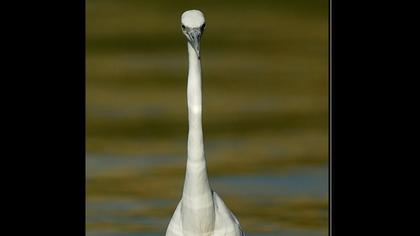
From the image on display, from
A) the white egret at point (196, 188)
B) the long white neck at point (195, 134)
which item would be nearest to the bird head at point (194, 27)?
the white egret at point (196, 188)

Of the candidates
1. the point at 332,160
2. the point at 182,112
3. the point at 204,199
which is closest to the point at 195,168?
the point at 204,199

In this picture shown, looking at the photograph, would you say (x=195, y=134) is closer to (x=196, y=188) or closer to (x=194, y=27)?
(x=196, y=188)

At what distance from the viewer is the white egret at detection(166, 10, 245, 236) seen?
17.2ft

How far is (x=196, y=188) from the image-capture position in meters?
5.33

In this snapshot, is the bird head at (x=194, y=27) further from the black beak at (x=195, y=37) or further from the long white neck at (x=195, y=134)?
the long white neck at (x=195, y=134)

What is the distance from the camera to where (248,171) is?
6980 mm

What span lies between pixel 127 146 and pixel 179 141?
0.95ft

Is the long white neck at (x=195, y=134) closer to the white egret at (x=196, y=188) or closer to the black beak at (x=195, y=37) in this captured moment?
the white egret at (x=196, y=188)

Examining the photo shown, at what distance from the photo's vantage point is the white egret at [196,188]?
5254 millimetres

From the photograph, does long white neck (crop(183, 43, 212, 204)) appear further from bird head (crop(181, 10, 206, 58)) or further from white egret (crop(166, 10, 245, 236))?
bird head (crop(181, 10, 206, 58))

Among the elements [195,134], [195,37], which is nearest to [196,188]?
[195,134]

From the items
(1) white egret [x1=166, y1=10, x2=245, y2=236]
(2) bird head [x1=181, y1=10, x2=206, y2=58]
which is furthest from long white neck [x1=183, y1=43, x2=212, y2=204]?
(2) bird head [x1=181, y1=10, x2=206, y2=58]

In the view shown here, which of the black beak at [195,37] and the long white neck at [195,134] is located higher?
the black beak at [195,37]

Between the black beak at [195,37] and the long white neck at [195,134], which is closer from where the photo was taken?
the black beak at [195,37]
